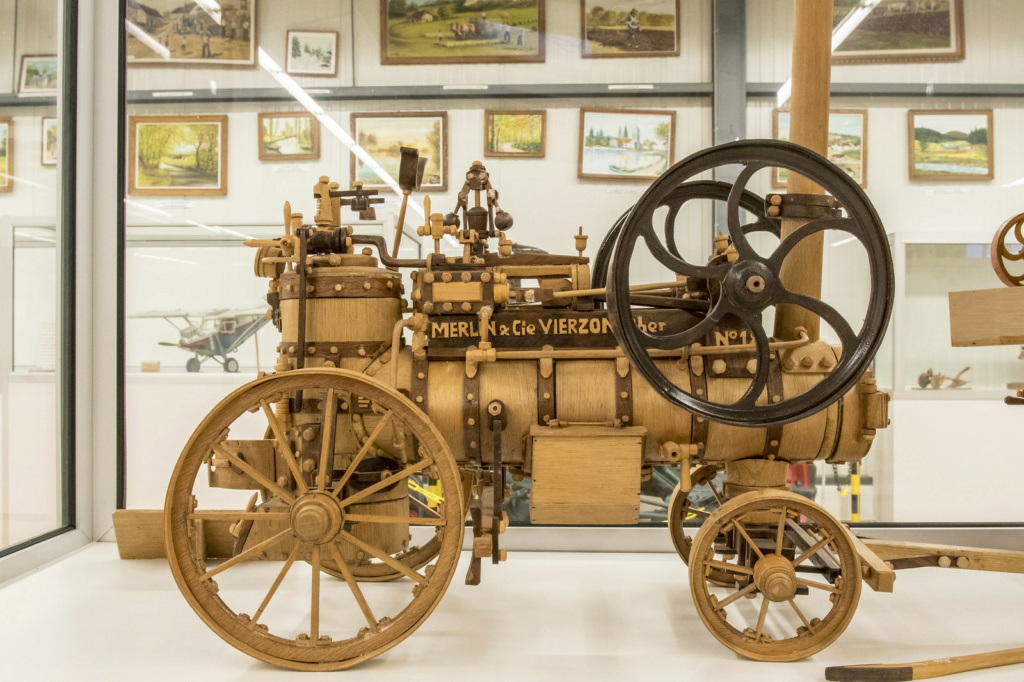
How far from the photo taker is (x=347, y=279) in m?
2.55

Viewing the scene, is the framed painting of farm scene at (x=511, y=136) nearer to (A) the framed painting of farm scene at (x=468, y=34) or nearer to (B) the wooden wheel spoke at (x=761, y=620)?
(A) the framed painting of farm scene at (x=468, y=34)

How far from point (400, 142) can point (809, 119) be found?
7.06 feet

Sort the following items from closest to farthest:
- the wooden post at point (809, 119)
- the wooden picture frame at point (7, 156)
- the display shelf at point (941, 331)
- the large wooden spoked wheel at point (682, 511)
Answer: the wooden post at point (809, 119)
the large wooden spoked wheel at point (682, 511)
the wooden picture frame at point (7, 156)
the display shelf at point (941, 331)

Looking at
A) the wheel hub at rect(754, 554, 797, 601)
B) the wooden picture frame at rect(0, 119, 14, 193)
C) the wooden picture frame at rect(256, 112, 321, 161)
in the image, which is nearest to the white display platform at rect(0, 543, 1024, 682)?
the wheel hub at rect(754, 554, 797, 601)

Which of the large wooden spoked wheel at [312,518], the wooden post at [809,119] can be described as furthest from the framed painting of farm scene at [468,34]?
the large wooden spoked wheel at [312,518]

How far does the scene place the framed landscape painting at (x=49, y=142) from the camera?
3.55 m

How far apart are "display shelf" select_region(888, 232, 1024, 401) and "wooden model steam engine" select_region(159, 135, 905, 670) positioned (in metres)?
1.36

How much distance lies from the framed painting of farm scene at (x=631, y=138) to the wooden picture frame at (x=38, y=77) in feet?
9.64

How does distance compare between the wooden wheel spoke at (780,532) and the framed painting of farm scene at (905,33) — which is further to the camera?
the framed painting of farm scene at (905,33)

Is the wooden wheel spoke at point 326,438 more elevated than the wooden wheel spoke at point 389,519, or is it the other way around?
the wooden wheel spoke at point 326,438

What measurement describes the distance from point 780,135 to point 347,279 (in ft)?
8.59

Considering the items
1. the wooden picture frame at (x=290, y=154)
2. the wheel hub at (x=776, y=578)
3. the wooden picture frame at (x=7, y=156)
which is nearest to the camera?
the wheel hub at (x=776, y=578)

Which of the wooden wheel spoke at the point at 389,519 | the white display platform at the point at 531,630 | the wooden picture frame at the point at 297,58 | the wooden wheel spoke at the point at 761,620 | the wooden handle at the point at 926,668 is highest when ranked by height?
the wooden picture frame at the point at 297,58

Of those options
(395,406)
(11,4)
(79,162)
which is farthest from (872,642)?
(11,4)
